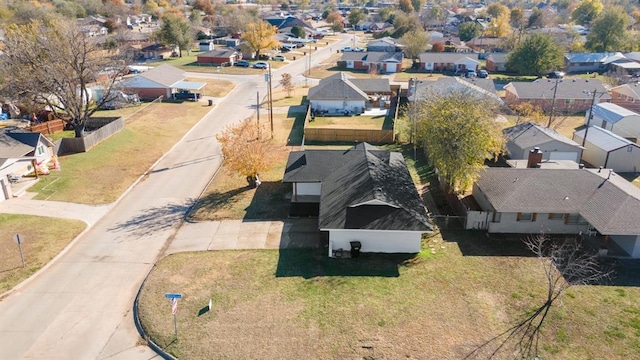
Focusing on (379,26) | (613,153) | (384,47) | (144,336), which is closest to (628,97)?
(613,153)

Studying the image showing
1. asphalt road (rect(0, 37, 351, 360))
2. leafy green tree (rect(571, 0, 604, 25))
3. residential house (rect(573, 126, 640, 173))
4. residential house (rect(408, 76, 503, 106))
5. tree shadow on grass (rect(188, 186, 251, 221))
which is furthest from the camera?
leafy green tree (rect(571, 0, 604, 25))

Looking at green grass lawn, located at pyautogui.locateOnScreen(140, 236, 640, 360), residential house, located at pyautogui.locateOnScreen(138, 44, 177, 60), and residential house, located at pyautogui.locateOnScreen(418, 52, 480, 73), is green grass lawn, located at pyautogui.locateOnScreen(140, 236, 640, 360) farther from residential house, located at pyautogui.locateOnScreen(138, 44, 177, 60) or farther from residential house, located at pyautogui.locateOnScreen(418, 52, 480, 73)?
residential house, located at pyautogui.locateOnScreen(138, 44, 177, 60)

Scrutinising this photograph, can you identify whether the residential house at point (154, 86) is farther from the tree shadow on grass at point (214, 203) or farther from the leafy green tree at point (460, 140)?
the leafy green tree at point (460, 140)

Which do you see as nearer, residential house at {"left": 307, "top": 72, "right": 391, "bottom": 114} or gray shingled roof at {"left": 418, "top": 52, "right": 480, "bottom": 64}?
residential house at {"left": 307, "top": 72, "right": 391, "bottom": 114}


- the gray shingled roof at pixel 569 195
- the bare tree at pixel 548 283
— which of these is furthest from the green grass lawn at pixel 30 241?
the gray shingled roof at pixel 569 195

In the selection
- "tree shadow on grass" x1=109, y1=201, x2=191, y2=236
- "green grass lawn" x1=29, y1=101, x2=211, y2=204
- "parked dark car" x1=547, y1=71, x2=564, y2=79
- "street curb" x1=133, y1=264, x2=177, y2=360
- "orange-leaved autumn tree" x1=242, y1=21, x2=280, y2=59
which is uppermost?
"orange-leaved autumn tree" x1=242, y1=21, x2=280, y2=59

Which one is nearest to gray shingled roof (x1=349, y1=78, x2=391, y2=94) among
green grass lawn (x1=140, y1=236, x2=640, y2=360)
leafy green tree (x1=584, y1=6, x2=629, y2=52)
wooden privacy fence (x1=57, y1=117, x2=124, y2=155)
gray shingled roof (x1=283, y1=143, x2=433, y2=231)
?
gray shingled roof (x1=283, y1=143, x2=433, y2=231)
